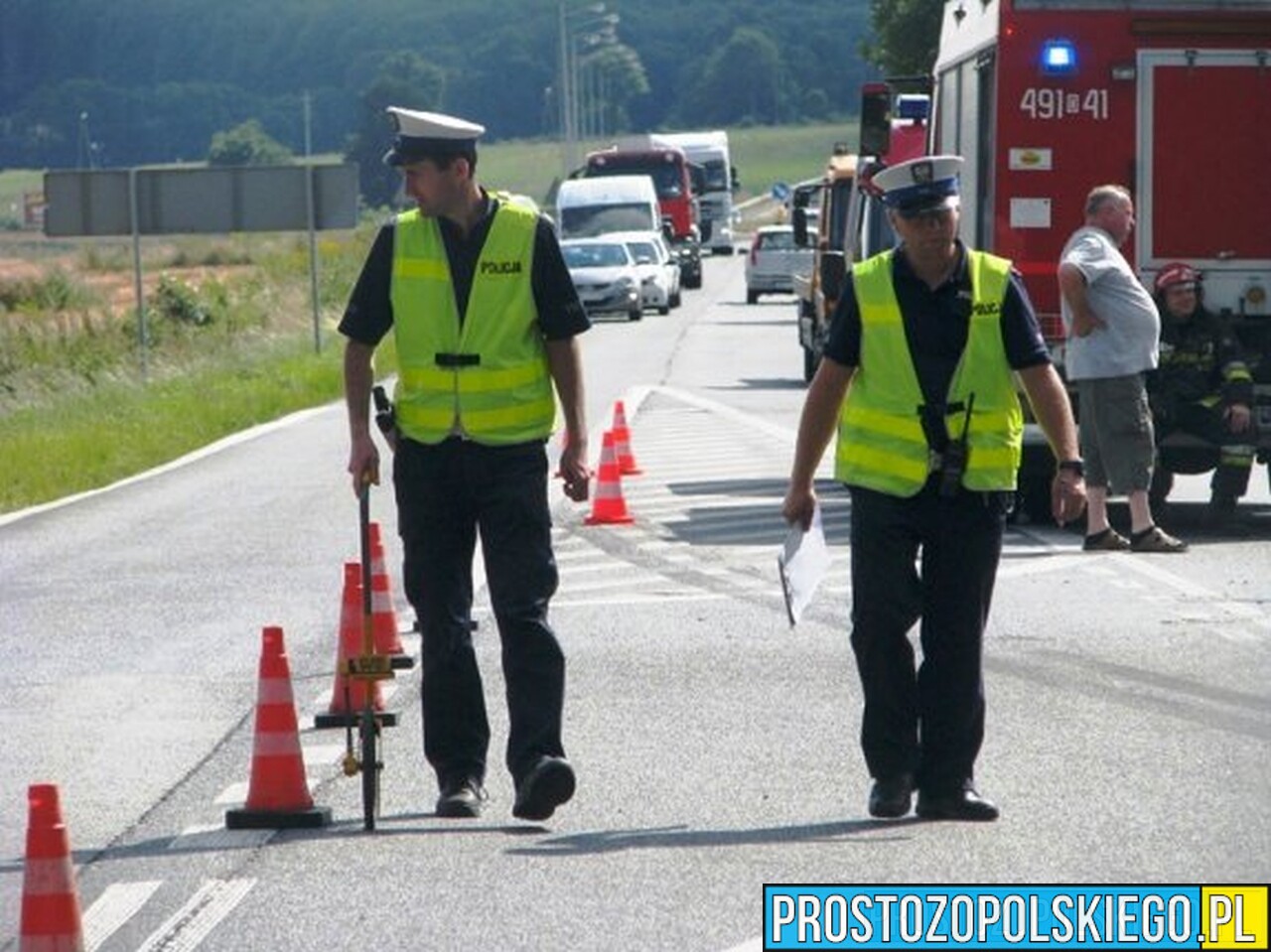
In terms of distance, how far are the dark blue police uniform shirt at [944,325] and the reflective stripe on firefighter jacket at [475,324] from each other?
3.08 ft

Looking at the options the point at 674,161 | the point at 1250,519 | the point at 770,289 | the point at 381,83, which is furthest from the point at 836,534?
the point at 381,83

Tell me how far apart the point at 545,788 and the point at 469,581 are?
29.7 inches

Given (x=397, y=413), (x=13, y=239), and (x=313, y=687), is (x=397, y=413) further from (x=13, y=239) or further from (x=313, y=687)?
(x=13, y=239)

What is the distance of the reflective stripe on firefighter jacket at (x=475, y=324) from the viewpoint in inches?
361

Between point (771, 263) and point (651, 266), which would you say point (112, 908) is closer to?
point (651, 266)

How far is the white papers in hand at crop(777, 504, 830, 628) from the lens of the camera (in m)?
9.43

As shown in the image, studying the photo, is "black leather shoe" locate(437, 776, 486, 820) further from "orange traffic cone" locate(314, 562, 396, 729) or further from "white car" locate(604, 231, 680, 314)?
"white car" locate(604, 231, 680, 314)

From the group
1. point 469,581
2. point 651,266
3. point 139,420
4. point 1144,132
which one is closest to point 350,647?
point 469,581

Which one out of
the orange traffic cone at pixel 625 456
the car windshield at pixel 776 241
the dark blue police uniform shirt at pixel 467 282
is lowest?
the car windshield at pixel 776 241

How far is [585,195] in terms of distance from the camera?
62.0m

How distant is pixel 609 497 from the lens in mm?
18953

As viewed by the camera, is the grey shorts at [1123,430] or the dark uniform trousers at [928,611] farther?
the grey shorts at [1123,430]

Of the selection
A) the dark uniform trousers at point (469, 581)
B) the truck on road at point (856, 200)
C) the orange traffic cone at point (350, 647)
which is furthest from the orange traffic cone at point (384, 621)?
the truck on road at point (856, 200)

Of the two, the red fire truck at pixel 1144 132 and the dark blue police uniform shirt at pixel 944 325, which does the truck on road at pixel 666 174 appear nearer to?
the red fire truck at pixel 1144 132
